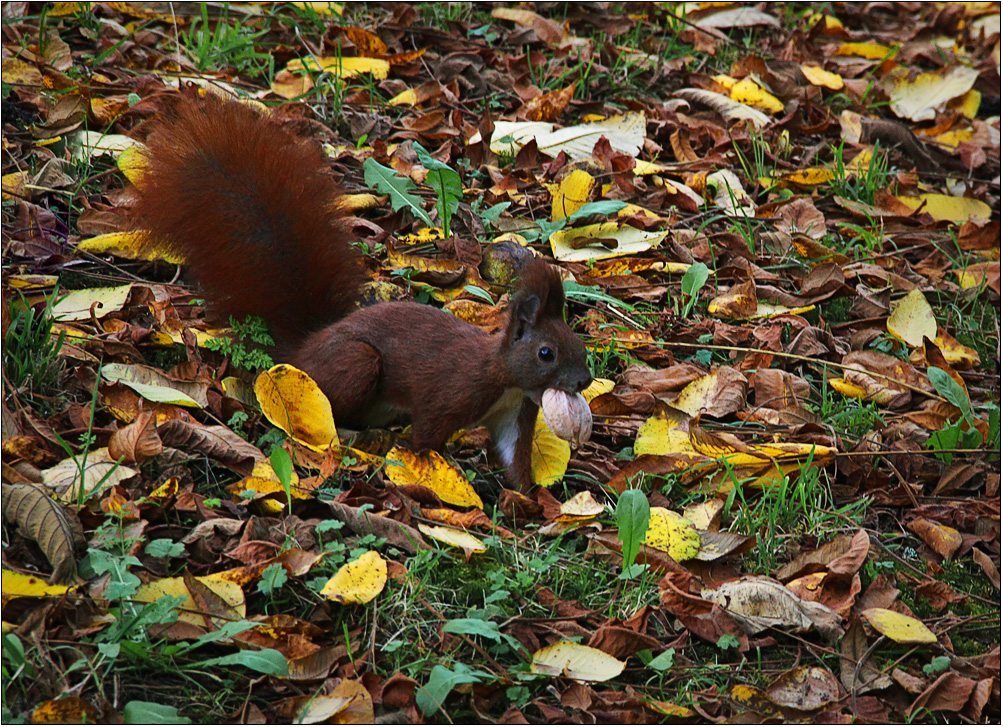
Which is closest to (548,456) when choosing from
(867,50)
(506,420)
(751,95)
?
(506,420)

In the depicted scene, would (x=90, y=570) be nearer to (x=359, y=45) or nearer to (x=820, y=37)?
(x=359, y=45)

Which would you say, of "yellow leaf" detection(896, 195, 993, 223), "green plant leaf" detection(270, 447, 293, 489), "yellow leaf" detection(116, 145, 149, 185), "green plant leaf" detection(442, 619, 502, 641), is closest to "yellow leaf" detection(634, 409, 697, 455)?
"green plant leaf" detection(442, 619, 502, 641)

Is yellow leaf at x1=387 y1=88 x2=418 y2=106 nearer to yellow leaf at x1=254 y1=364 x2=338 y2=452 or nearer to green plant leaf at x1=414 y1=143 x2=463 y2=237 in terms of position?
green plant leaf at x1=414 y1=143 x2=463 y2=237

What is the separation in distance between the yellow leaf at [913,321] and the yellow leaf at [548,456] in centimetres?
138

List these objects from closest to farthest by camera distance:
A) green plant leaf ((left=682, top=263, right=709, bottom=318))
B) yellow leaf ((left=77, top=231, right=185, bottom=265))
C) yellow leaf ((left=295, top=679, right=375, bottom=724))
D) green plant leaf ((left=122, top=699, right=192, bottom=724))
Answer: green plant leaf ((left=122, top=699, right=192, bottom=724))
yellow leaf ((left=295, top=679, right=375, bottom=724))
yellow leaf ((left=77, top=231, right=185, bottom=265))
green plant leaf ((left=682, top=263, right=709, bottom=318))

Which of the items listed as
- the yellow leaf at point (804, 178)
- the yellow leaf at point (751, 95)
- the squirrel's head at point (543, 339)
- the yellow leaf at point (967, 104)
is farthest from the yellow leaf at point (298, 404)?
the yellow leaf at point (967, 104)

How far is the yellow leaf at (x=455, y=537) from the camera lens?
2.24 metres

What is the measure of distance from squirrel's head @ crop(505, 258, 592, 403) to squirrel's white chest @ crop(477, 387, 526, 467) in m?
0.14

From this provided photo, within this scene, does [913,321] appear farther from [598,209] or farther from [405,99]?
[405,99]

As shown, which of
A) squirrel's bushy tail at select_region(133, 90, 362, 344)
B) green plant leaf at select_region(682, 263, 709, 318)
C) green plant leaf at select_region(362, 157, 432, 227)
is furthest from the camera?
green plant leaf at select_region(362, 157, 432, 227)

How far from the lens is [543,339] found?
2590 mm

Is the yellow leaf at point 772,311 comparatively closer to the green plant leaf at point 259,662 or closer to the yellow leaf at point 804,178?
the yellow leaf at point 804,178

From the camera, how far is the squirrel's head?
258 cm

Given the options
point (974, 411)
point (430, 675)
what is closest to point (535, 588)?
point (430, 675)
